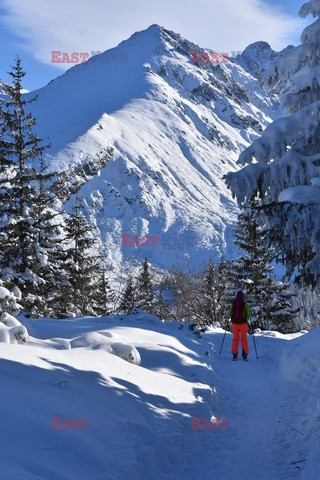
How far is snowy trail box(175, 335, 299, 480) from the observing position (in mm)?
5430

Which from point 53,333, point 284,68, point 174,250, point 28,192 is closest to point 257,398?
point 53,333

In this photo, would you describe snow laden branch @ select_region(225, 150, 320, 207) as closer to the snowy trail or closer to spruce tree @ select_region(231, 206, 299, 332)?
the snowy trail

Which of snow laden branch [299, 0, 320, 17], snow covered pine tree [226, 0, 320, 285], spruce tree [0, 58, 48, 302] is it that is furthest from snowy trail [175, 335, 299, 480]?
spruce tree [0, 58, 48, 302]

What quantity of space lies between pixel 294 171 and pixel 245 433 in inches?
178

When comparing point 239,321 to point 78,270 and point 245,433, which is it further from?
point 78,270

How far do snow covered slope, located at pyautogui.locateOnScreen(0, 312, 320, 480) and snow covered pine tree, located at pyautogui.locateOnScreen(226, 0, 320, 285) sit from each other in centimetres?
257

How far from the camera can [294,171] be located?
7770 mm

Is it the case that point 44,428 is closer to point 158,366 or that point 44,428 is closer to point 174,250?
point 158,366

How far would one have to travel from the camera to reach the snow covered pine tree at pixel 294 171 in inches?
274

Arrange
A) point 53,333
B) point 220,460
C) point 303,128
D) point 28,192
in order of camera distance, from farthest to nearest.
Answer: point 28,192 < point 53,333 < point 303,128 < point 220,460

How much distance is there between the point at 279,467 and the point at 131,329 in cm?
638

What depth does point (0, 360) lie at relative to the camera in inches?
220

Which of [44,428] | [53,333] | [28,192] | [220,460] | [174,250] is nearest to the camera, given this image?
[44,428]

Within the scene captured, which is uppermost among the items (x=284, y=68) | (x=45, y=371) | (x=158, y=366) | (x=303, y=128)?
(x=284, y=68)
